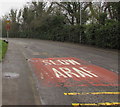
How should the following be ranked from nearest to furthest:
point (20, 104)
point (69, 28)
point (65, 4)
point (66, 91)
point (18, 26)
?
point (20, 104) < point (66, 91) < point (69, 28) < point (65, 4) < point (18, 26)

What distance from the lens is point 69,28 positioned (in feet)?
97.1

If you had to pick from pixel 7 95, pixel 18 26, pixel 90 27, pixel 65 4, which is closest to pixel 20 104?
pixel 7 95

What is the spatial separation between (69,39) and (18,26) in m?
31.2

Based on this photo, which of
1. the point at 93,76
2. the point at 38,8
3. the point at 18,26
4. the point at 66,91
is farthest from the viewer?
the point at 18,26

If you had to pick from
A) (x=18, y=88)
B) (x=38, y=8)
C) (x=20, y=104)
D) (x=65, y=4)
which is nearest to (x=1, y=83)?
(x=18, y=88)

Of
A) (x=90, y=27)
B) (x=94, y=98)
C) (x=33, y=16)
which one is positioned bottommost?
(x=94, y=98)

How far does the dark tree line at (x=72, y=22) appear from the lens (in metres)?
19.5

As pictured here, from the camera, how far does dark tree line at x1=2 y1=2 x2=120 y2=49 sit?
1945 centimetres

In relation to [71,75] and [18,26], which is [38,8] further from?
[71,75]

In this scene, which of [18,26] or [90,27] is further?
[18,26]

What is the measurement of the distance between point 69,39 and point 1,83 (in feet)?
79.5

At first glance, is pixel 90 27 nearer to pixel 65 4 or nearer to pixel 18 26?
pixel 65 4

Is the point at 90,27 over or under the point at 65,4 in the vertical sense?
under

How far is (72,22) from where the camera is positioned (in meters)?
38.6
